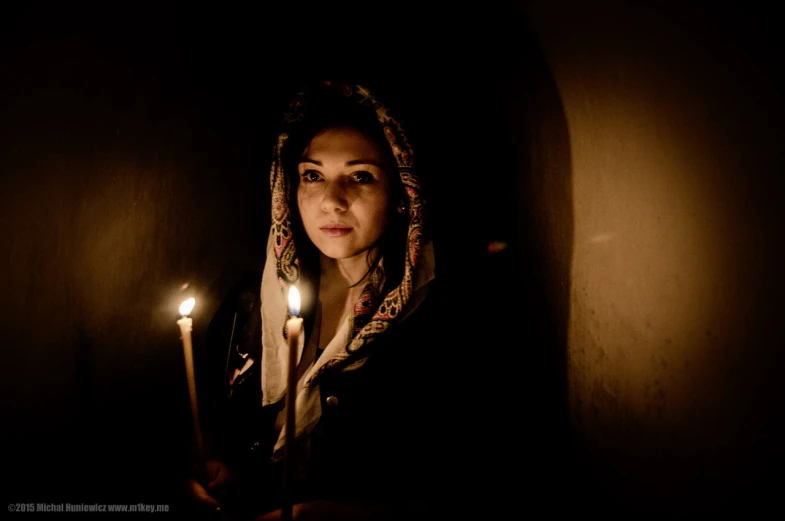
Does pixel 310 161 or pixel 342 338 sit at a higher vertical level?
pixel 310 161

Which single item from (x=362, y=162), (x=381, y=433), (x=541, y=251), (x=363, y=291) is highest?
(x=362, y=162)

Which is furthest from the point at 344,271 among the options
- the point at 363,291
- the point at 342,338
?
the point at 342,338

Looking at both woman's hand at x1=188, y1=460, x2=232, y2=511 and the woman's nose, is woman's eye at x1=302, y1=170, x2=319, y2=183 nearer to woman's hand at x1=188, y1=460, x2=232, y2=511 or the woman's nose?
the woman's nose

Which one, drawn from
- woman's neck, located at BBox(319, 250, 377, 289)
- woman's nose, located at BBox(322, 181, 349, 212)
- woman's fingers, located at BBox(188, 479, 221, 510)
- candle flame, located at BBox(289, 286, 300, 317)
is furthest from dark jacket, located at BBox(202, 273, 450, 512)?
candle flame, located at BBox(289, 286, 300, 317)

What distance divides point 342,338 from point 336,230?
35 cm

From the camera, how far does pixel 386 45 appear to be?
1648 millimetres

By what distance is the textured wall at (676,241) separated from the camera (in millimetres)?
630

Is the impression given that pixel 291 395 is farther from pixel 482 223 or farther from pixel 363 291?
pixel 482 223

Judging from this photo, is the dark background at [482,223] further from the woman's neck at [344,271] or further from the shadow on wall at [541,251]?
the woman's neck at [344,271]

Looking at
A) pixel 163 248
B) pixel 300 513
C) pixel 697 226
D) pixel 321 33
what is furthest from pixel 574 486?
pixel 321 33

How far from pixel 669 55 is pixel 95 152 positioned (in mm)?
1419

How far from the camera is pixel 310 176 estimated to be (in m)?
1.49

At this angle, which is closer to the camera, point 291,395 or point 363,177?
point 291,395

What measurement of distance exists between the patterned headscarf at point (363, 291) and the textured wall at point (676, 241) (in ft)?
1.59
